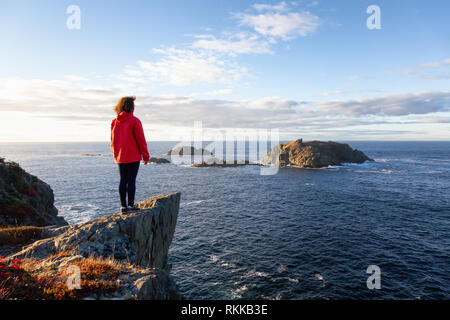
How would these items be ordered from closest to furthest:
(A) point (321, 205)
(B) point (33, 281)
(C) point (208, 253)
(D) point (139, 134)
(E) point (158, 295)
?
1. (B) point (33, 281)
2. (E) point (158, 295)
3. (D) point (139, 134)
4. (C) point (208, 253)
5. (A) point (321, 205)

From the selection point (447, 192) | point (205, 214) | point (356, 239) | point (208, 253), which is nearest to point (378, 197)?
point (447, 192)

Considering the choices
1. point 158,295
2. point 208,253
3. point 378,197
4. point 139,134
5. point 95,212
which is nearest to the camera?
point 158,295

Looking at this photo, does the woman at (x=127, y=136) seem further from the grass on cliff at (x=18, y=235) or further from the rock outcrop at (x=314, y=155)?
the rock outcrop at (x=314, y=155)

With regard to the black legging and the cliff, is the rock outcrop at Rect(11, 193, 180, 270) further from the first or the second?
the black legging

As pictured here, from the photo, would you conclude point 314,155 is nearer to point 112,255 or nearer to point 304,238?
point 304,238

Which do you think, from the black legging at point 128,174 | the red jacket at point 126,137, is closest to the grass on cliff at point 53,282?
the black legging at point 128,174

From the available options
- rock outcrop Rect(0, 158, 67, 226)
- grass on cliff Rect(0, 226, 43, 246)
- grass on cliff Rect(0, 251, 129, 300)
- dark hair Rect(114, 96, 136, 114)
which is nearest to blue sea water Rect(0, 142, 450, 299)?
rock outcrop Rect(0, 158, 67, 226)

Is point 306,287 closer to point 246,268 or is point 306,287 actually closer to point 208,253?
point 246,268

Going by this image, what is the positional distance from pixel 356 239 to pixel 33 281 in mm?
35216

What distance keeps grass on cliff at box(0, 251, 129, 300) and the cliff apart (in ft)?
0.07

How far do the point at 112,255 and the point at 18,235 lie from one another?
624 centimetres

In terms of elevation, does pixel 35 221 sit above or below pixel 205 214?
above

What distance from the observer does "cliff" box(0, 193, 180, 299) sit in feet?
19.1

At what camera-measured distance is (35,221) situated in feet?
66.2
